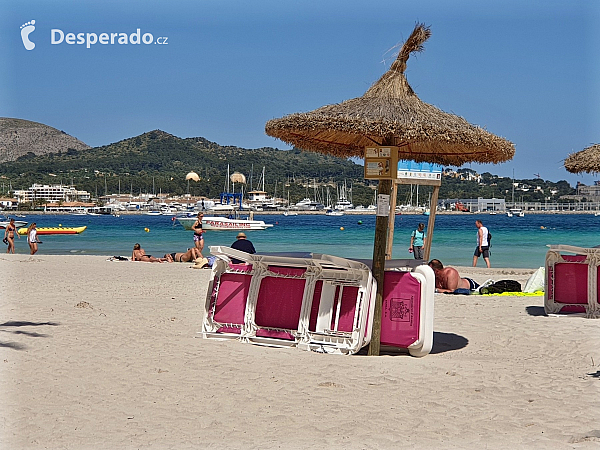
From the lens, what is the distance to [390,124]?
574 cm

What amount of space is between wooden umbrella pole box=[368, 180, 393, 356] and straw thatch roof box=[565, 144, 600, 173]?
3648mm

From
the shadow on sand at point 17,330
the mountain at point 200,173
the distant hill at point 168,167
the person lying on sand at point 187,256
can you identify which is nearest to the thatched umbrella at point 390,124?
the shadow on sand at point 17,330

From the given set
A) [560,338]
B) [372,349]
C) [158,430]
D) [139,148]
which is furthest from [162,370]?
[139,148]

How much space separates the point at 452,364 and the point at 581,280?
333 centimetres

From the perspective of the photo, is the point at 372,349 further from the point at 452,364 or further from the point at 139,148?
the point at 139,148

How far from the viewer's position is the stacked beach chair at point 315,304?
6.18 m

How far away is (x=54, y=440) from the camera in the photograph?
385cm

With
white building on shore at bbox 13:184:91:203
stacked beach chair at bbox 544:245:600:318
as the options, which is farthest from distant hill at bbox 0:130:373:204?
stacked beach chair at bbox 544:245:600:318

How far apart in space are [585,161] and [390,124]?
4.07m

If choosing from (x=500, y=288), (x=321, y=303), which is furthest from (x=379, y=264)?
(x=500, y=288)

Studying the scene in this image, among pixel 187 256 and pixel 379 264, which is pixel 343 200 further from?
pixel 379 264

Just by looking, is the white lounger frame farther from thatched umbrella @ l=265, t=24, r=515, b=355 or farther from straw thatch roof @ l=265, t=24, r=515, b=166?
straw thatch roof @ l=265, t=24, r=515, b=166

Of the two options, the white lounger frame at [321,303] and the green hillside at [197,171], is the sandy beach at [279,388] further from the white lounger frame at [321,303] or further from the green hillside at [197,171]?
the green hillside at [197,171]

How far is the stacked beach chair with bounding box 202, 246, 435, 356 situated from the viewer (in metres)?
6.18
